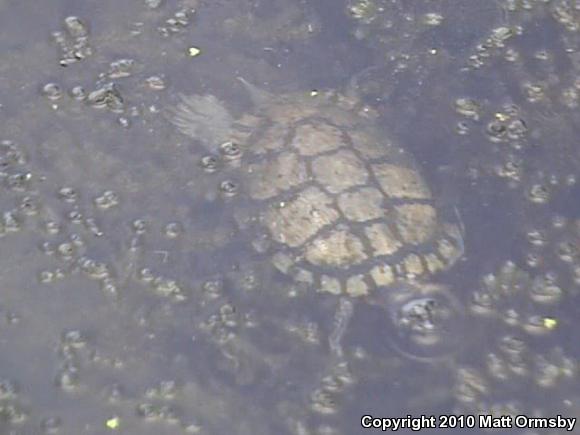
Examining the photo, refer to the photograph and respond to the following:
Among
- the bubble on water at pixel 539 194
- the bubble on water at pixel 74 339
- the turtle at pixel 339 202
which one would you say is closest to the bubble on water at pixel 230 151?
the turtle at pixel 339 202

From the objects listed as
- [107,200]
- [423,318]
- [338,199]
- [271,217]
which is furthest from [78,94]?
[423,318]

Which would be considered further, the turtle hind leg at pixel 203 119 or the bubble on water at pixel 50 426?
the turtle hind leg at pixel 203 119

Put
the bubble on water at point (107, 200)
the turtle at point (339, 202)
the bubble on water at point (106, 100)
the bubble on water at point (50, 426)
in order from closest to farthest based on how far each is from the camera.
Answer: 1. the bubble on water at point (50, 426)
2. the turtle at point (339, 202)
3. the bubble on water at point (107, 200)
4. the bubble on water at point (106, 100)

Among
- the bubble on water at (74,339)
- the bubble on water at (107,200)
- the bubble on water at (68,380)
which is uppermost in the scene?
the bubble on water at (107,200)

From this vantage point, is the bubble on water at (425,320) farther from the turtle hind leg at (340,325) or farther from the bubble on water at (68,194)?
the bubble on water at (68,194)

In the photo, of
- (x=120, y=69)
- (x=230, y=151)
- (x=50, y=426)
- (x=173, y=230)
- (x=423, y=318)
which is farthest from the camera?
(x=120, y=69)

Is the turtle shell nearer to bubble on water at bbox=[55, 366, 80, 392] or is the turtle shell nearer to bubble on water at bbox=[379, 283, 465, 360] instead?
bubble on water at bbox=[379, 283, 465, 360]

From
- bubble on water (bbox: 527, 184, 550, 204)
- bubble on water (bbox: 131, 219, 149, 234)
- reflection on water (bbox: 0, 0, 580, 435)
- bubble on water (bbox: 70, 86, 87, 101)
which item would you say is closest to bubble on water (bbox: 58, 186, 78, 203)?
reflection on water (bbox: 0, 0, 580, 435)

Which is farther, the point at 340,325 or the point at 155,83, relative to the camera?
the point at 155,83

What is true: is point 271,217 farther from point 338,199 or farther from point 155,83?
point 155,83
